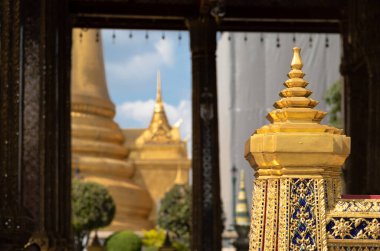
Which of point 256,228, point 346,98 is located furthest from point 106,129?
point 256,228

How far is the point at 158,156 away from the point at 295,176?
117ft

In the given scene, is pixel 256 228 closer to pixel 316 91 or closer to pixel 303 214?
pixel 303 214

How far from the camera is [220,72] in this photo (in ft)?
145

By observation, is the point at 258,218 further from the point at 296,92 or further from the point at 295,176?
the point at 296,92

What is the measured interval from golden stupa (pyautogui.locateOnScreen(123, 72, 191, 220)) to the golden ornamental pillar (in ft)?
108

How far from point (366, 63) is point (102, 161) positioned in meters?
21.8

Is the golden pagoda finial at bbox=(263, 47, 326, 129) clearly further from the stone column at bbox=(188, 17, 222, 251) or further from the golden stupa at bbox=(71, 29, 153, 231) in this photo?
the golden stupa at bbox=(71, 29, 153, 231)

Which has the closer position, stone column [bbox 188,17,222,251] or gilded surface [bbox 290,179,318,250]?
gilded surface [bbox 290,179,318,250]

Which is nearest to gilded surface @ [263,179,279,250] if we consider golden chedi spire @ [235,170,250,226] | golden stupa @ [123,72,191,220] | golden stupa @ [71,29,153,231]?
golden stupa @ [71,29,153,231]

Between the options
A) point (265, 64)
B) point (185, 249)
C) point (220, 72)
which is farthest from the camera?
point (220, 72)

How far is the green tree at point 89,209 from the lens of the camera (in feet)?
95.8

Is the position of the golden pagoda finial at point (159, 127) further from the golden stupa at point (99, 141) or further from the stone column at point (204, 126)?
the stone column at point (204, 126)

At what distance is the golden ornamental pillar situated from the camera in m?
4.82

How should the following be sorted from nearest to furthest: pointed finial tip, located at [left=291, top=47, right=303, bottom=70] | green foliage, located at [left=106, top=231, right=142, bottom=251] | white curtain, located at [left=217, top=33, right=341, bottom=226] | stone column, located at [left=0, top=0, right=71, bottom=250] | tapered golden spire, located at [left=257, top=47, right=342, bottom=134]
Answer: tapered golden spire, located at [left=257, top=47, right=342, bottom=134], pointed finial tip, located at [left=291, top=47, right=303, bottom=70], stone column, located at [left=0, top=0, right=71, bottom=250], green foliage, located at [left=106, top=231, right=142, bottom=251], white curtain, located at [left=217, top=33, right=341, bottom=226]
